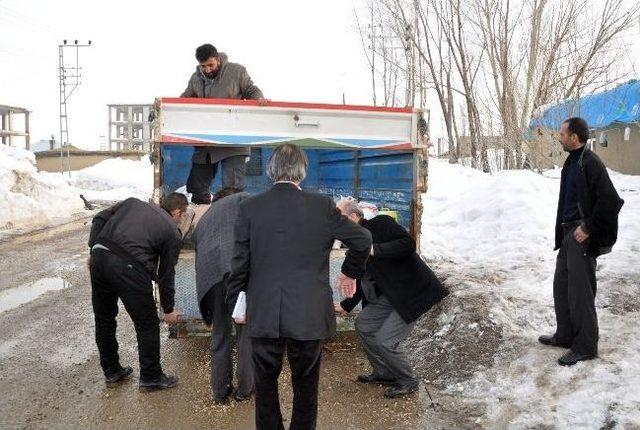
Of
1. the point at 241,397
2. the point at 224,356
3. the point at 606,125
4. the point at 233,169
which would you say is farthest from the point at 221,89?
the point at 606,125

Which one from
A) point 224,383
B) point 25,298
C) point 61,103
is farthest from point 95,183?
point 224,383

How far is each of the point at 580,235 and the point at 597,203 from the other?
0.28 m

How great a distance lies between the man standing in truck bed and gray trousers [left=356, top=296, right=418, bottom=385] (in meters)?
2.64

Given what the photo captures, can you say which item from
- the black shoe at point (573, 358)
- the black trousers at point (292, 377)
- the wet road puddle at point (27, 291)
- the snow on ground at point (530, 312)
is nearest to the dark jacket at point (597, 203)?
the black shoe at point (573, 358)

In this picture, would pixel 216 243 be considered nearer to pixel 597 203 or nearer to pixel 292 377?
pixel 292 377

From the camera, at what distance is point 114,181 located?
108ft

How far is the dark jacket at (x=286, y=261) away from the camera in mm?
3127

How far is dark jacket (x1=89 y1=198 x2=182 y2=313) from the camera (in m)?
4.53

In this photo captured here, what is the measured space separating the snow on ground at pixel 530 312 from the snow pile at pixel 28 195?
37.4 feet

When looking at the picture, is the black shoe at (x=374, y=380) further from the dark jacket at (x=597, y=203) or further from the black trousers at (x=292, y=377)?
the dark jacket at (x=597, y=203)

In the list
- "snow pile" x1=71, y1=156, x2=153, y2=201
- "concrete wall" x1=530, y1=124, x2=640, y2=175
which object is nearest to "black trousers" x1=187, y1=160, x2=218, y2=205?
"concrete wall" x1=530, y1=124, x2=640, y2=175

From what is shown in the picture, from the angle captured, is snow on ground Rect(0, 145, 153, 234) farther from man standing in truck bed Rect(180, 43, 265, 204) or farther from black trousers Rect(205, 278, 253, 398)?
black trousers Rect(205, 278, 253, 398)

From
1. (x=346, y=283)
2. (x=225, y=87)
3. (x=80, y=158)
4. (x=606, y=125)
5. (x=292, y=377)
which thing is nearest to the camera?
(x=292, y=377)

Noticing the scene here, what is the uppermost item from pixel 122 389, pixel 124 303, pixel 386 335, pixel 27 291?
pixel 124 303
